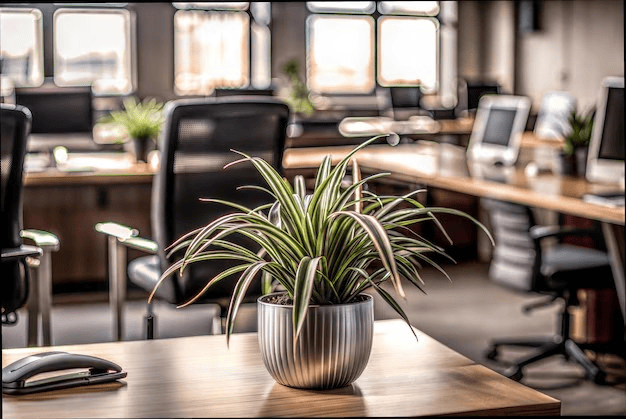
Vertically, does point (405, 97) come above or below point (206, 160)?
above

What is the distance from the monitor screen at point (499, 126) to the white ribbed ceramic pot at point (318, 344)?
4.68 m

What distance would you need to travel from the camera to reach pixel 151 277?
376cm

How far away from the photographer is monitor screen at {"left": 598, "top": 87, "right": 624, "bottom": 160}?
4.70m

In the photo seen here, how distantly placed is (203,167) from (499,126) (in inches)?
122

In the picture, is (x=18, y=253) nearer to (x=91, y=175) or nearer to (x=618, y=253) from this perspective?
(x=91, y=175)

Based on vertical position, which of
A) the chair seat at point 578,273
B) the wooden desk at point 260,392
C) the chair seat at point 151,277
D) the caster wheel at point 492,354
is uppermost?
the wooden desk at point 260,392

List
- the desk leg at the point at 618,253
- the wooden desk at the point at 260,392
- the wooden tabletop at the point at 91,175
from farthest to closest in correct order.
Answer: the wooden tabletop at the point at 91,175
the desk leg at the point at 618,253
the wooden desk at the point at 260,392

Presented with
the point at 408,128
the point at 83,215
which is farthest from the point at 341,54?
the point at 83,215

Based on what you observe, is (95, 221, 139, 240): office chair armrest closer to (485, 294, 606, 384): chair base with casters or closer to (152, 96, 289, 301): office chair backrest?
(152, 96, 289, 301): office chair backrest

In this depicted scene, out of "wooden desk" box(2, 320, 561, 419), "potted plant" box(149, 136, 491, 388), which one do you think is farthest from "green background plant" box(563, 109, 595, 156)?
"potted plant" box(149, 136, 491, 388)

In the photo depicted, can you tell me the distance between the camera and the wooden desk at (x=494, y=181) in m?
4.08

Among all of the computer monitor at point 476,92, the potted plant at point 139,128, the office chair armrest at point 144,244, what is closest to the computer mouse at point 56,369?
the office chair armrest at point 144,244

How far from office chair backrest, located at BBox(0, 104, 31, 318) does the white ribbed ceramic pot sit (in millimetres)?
2084

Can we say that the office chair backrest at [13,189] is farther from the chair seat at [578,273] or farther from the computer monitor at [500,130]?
the computer monitor at [500,130]
